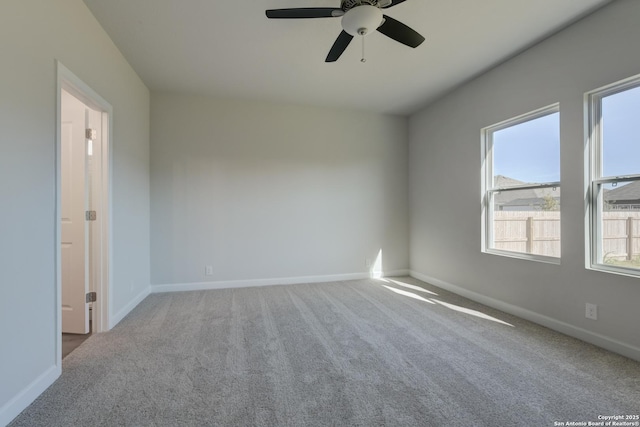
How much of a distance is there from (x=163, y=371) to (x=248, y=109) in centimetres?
350

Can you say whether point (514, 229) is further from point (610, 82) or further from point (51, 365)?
point (51, 365)

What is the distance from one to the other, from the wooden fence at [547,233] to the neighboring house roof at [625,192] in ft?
0.42

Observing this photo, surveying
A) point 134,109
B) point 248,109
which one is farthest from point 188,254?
point 248,109

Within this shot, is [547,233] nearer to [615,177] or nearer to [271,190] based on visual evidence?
[615,177]

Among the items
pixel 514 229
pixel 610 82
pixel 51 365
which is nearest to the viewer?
pixel 51 365

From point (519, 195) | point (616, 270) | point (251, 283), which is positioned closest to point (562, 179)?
point (519, 195)

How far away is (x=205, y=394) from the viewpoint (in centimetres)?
174

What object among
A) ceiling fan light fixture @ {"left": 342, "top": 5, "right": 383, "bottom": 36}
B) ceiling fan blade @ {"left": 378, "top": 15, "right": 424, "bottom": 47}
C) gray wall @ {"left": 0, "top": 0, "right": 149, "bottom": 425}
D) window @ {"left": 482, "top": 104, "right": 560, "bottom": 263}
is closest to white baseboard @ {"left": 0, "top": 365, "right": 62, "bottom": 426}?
gray wall @ {"left": 0, "top": 0, "right": 149, "bottom": 425}

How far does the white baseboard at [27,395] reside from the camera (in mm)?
1484

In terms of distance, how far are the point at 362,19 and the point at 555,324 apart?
3.16m

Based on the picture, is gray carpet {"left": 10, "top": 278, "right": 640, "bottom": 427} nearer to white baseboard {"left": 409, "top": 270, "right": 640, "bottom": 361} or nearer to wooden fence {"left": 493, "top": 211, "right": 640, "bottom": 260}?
white baseboard {"left": 409, "top": 270, "right": 640, "bottom": 361}

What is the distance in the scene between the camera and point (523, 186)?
306 centimetres

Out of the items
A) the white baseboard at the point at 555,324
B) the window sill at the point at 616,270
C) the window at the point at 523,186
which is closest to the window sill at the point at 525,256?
the window at the point at 523,186

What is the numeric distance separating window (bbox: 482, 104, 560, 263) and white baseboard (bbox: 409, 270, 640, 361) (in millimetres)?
578
